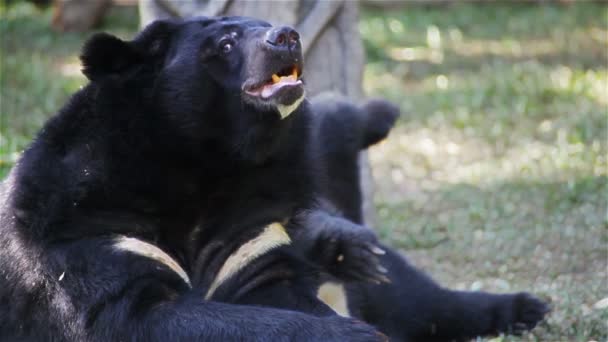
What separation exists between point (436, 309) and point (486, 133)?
12.7 feet

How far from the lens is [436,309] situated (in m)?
4.68

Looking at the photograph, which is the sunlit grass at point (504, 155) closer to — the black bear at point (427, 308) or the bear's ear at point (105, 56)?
the black bear at point (427, 308)

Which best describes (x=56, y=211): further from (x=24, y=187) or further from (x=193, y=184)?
(x=193, y=184)

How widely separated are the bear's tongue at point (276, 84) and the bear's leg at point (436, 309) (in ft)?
4.47

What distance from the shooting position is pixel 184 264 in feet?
11.5

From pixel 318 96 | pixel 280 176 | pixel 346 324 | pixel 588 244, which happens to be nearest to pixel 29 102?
pixel 318 96

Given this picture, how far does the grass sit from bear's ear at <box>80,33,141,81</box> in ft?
6.68

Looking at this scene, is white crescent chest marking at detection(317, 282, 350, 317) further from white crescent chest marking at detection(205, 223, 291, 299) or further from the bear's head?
the bear's head

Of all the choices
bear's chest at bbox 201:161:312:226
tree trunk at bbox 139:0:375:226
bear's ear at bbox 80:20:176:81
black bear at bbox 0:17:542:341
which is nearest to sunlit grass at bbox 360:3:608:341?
tree trunk at bbox 139:0:375:226

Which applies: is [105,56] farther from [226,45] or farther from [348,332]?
[348,332]

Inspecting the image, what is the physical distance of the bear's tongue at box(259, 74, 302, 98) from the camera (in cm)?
345

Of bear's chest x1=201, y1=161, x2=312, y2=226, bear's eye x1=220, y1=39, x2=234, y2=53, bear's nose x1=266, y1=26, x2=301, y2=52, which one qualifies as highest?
bear's nose x1=266, y1=26, x2=301, y2=52

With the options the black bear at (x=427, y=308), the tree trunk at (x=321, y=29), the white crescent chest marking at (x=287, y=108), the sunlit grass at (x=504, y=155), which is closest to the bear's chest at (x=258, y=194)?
the white crescent chest marking at (x=287, y=108)

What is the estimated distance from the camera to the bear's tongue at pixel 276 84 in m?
3.45
